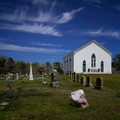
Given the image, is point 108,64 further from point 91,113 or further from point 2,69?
point 2,69

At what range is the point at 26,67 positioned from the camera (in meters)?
63.6

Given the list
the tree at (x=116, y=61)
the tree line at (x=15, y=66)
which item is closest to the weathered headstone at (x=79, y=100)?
the tree line at (x=15, y=66)

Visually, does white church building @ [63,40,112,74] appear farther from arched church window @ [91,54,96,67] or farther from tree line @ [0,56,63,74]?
tree line @ [0,56,63,74]

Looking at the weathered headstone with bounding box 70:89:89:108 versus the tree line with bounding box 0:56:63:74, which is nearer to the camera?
the weathered headstone with bounding box 70:89:89:108

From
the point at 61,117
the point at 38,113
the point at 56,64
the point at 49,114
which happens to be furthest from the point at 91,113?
the point at 56,64

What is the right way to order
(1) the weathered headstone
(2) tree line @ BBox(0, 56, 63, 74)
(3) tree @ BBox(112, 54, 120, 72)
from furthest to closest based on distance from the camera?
1. (3) tree @ BBox(112, 54, 120, 72)
2. (2) tree line @ BBox(0, 56, 63, 74)
3. (1) the weathered headstone

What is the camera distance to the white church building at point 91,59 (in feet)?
115

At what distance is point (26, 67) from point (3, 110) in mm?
59213

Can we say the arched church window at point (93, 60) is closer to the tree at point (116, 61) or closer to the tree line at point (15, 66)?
the tree line at point (15, 66)

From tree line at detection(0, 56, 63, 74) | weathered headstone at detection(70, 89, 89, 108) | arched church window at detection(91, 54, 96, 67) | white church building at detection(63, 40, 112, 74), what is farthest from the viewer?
tree line at detection(0, 56, 63, 74)

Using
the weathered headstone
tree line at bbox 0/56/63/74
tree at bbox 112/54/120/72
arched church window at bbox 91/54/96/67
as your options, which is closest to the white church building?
arched church window at bbox 91/54/96/67

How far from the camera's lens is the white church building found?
3512 cm

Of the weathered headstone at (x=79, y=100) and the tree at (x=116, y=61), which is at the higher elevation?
the tree at (x=116, y=61)

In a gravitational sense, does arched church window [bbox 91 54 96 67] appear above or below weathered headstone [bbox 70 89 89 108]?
above
